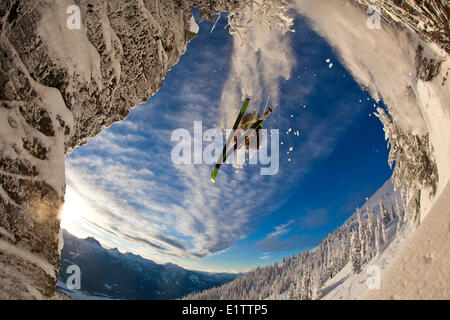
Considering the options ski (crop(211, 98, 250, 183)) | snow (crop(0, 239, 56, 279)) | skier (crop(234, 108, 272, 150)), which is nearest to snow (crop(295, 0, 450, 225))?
skier (crop(234, 108, 272, 150))

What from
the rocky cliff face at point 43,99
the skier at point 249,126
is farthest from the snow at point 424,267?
the skier at point 249,126

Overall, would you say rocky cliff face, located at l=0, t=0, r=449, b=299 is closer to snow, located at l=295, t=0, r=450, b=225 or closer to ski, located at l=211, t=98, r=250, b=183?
snow, located at l=295, t=0, r=450, b=225

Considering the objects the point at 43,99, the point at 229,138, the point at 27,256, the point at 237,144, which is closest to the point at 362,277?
the point at 237,144

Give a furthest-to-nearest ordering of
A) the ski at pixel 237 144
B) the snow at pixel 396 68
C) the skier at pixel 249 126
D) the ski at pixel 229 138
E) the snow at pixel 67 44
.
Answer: the ski at pixel 229 138, the skier at pixel 249 126, the ski at pixel 237 144, the snow at pixel 396 68, the snow at pixel 67 44

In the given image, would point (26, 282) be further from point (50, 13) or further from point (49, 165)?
point (50, 13)

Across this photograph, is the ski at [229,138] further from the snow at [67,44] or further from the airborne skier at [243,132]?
the snow at [67,44]

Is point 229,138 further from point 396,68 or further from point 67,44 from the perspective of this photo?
point 67,44

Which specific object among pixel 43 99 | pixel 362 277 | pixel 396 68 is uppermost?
pixel 396 68
